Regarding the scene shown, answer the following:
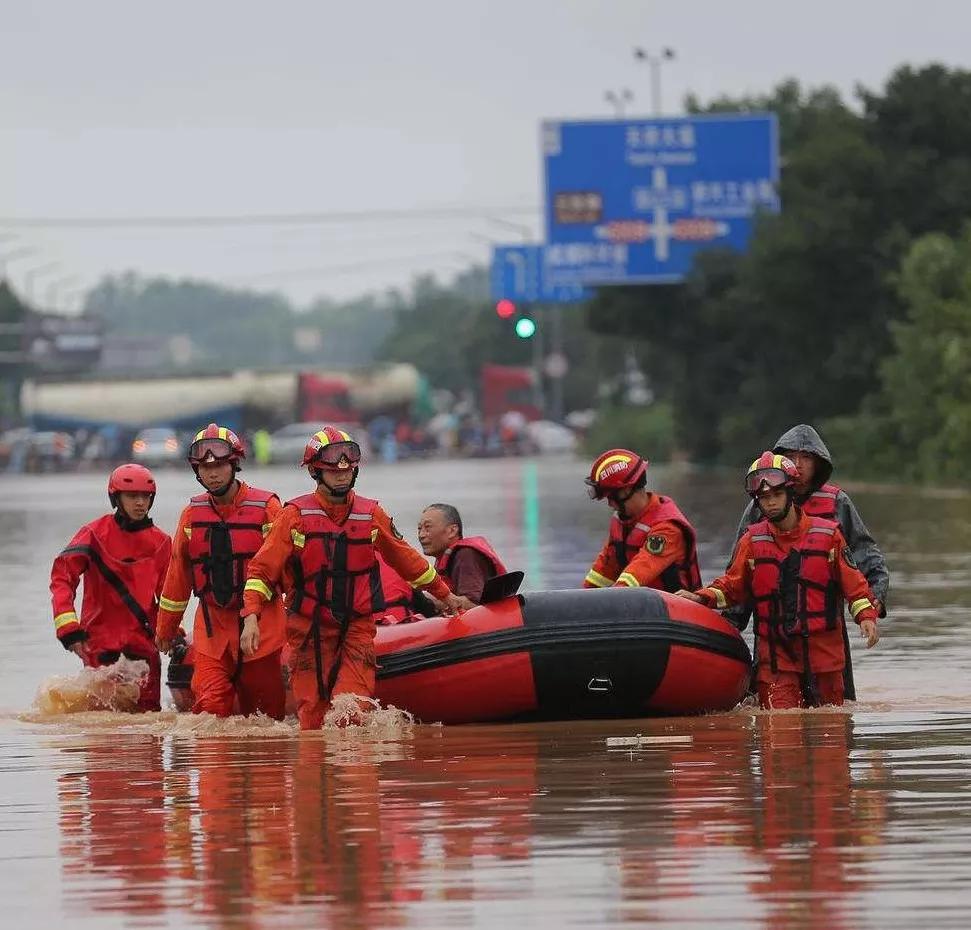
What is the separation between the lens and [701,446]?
72.0m

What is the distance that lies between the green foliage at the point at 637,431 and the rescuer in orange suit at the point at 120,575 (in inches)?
2502

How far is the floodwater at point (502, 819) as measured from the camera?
830cm

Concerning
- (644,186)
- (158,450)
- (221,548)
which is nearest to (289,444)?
(158,450)

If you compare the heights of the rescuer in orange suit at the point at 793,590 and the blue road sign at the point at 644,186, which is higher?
the blue road sign at the point at 644,186

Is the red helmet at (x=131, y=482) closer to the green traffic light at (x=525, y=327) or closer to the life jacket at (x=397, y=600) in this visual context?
the life jacket at (x=397, y=600)

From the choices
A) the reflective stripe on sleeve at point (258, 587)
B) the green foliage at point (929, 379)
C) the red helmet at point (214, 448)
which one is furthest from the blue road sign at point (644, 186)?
the reflective stripe on sleeve at point (258, 587)

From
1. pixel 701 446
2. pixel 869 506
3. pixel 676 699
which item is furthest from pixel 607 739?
pixel 701 446

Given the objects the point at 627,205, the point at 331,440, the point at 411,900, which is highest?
the point at 627,205

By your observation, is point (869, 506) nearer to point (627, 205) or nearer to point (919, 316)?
point (919, 316)

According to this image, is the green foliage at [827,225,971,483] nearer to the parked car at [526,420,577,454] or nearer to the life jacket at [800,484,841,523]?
the life jacket at [800,484,841,523]

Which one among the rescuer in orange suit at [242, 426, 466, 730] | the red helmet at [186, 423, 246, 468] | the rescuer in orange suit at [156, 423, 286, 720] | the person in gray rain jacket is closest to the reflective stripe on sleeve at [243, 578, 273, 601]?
the rescuer in orange suit at [242, 426, 466, 730]

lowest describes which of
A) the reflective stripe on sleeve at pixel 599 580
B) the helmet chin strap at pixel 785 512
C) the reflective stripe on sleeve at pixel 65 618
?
the reflective stripe on sleeve at pixel 65 618

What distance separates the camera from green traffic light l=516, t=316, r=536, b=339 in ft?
146

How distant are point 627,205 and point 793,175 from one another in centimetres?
581
